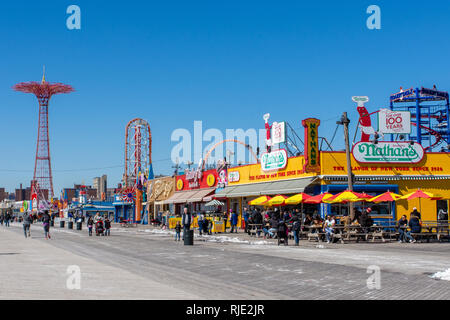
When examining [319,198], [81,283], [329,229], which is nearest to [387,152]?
[319,198]

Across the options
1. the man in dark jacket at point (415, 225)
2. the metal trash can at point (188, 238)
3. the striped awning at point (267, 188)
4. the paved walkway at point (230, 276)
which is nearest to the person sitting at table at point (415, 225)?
the man in dark jacket at point (415, 225)

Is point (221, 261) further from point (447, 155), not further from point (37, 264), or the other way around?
point (447, 155)

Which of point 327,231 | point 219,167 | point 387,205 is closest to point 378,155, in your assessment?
point 387,205

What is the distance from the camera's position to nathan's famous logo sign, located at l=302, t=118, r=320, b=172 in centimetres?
3547

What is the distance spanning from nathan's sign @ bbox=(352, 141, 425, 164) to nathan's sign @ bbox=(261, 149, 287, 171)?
589 centimetres

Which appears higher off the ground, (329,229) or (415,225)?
(415,225)

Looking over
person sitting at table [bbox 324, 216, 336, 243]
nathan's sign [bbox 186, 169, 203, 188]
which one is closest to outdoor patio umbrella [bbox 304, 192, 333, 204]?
person sitting at table [bbox 324, 216, 336, 243]

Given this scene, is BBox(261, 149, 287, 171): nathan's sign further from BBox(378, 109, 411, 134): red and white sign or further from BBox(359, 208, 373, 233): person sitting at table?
BBox(359, 208, 373, 233): person sitting at table

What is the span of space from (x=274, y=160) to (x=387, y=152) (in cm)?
890

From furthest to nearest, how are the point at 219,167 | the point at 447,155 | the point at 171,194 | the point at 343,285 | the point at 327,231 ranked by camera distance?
1. the point at 171,194
2. the point at 219,167
3. the point at 447,155
4. the point at 327,231
5. the point at 343,285

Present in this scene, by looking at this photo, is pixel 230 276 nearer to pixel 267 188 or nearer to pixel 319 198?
pixel 319 198

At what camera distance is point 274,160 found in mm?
41312

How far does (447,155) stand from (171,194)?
34.9m

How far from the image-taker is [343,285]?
37.6ft
